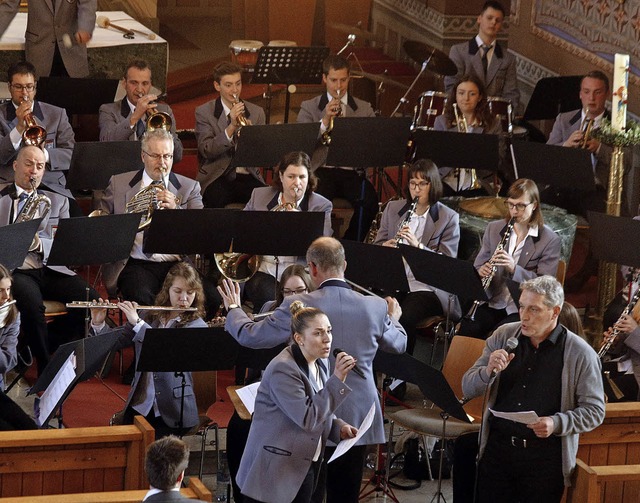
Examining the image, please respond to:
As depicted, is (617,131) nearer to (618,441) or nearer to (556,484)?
(618,441)

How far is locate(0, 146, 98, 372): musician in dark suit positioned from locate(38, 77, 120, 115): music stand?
1525 millimetres

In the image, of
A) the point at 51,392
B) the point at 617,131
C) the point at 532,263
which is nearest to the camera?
the point at 51,392

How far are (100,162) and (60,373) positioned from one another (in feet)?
8.25

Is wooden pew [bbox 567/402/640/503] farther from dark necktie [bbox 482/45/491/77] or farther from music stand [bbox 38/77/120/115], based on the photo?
dark necktie [bbox 482/45/491/77]

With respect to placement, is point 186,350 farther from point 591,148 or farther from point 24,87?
point 591,148

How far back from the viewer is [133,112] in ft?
28.1

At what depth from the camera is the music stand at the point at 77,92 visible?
8938 millimetres

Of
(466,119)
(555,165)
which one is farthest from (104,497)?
(466,119)

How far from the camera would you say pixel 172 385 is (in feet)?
21.0

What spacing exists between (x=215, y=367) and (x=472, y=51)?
5.27 metres

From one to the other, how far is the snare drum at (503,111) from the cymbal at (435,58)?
0.82m

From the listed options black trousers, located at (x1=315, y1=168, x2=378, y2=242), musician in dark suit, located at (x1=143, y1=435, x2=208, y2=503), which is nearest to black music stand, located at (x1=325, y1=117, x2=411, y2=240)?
black trousers, located at (x1=315, y1=168, x2=378, y2=242)

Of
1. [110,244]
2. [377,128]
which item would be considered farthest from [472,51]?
[110,244]

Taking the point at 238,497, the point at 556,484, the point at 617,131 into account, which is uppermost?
the point at 617,131
